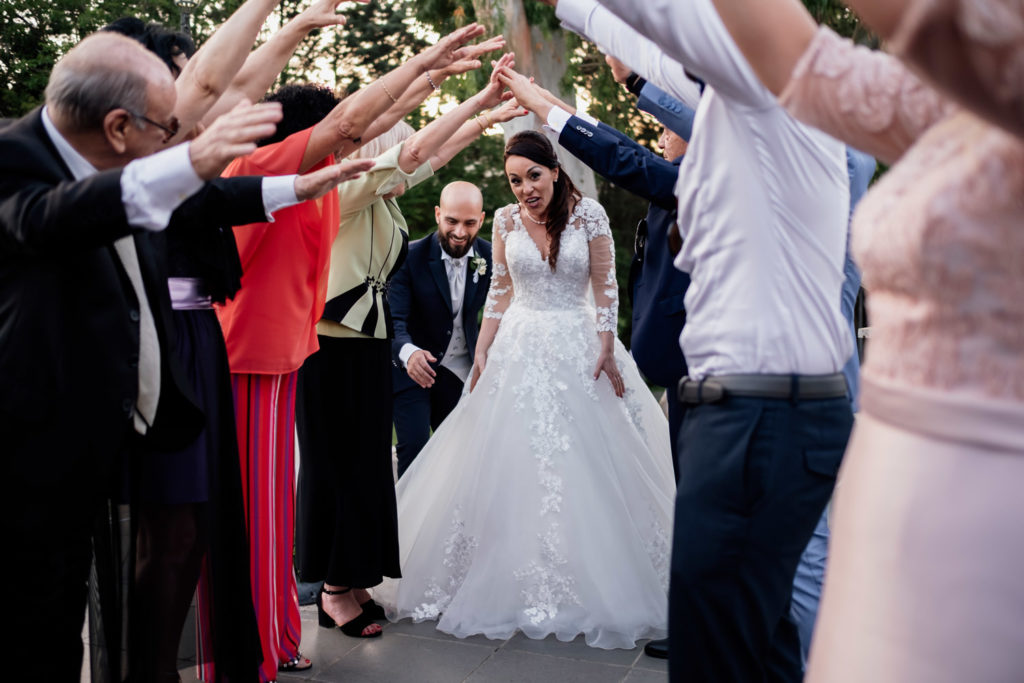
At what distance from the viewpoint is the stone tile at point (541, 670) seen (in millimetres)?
3555

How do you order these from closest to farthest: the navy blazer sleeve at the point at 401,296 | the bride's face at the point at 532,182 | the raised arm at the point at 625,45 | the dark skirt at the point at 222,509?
the raised arm at the point at 625,45 → the dark skirt at the point at 222,509 → the bride's face at the point at 532,182 → the navy blazer sleeve at the point at 401,296

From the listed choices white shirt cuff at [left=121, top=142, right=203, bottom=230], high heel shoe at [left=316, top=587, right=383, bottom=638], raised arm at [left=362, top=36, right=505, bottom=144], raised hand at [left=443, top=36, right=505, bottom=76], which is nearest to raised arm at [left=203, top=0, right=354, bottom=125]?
raised arm at [left=362, top=36, right=505, bottom=144]

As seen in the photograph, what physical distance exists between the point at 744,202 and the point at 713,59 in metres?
0.31

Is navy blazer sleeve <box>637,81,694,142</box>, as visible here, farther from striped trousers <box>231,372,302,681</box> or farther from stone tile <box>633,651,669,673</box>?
stone tile <box>633,651,669,673</box>

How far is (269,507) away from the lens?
348 centimetres

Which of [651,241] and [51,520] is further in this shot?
[651,241]

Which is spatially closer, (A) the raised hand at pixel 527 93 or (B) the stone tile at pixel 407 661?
(A) the raised hand at pixel 527 93

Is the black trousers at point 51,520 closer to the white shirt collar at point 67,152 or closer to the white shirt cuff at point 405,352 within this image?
the white shirt collar at point 67,152

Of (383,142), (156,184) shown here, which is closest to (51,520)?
(156,184)

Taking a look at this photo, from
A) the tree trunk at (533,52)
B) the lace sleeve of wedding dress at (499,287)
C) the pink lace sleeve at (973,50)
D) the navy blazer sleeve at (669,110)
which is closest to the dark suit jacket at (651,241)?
the navy blazer sleeve at (669,110)

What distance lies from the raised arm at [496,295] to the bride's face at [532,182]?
0.73 feet

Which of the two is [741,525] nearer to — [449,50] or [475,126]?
[449,50]

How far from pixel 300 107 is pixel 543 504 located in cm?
203

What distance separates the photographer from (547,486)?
4.34m
